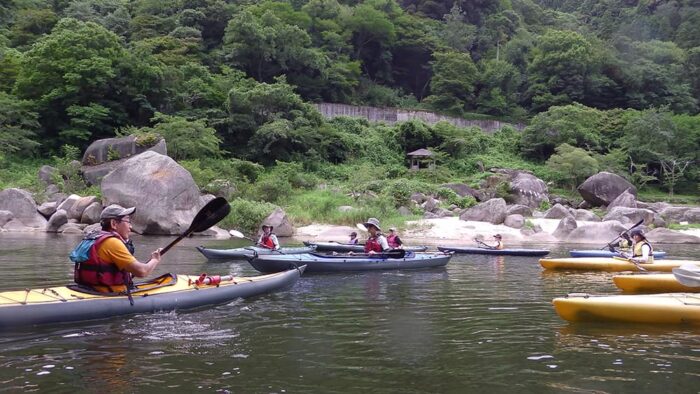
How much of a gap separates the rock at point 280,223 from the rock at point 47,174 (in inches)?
363

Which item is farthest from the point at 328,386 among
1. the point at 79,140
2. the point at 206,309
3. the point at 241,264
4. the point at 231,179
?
the point at 79,140

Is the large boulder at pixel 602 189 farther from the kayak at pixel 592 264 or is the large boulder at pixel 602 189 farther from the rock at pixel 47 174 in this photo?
the rock at pixel 47 174

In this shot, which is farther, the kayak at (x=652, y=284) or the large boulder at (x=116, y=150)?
the large boulder at (x=116, y=150)

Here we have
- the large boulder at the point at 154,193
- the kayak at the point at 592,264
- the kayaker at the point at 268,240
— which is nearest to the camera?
the kayak at the point at 592,264

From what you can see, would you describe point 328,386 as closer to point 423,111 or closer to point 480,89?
point 423,111

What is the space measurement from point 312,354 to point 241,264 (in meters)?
7.80

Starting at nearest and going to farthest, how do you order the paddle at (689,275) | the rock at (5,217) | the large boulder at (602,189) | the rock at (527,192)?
1. the paddle at (689,275)
2. the rock at (5,217)
3. the rock at (527,192)
4. the large boulder at (602,189)

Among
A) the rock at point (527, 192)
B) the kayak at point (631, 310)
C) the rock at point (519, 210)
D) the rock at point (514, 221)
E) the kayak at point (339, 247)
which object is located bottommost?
the kayak at point (631, 310)

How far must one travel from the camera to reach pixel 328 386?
16.4ft

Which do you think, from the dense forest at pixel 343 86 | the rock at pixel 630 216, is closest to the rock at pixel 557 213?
the rock at pixel 630 216

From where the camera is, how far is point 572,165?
32875 mm

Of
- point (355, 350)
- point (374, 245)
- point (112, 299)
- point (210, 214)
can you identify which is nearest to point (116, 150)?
point (374, 245)

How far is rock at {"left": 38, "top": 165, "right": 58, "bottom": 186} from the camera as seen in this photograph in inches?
947

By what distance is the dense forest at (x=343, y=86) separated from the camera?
27844mm
